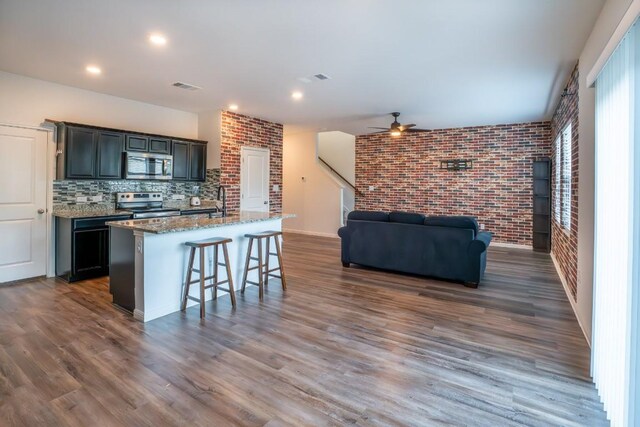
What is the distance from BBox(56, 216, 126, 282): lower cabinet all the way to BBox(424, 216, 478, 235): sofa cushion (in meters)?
4.52

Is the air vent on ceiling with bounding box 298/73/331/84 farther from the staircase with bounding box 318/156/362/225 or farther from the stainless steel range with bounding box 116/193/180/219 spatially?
the staircase with bounding box 318/156/362/225

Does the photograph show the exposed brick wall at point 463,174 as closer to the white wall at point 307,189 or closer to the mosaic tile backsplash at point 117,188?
the white wall at point 307,189

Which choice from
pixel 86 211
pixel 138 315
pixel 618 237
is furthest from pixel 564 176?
pixel 86 211

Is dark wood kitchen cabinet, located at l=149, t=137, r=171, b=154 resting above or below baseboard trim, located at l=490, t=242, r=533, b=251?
above

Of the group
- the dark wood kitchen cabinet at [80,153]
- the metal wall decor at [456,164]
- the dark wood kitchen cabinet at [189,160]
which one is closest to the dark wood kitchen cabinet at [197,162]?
the dark wood kitchen cabinet at [189,160]

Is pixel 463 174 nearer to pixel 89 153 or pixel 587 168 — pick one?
pixel 587 168

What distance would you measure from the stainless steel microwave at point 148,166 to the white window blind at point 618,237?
5.64 meters

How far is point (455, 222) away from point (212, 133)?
451 centimetres

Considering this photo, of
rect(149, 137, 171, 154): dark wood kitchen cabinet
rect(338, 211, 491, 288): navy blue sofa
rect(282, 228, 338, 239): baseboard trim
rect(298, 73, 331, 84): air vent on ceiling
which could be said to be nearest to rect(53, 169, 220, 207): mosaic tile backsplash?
rect(149, 137, 171, 154): dark wood kitchen cabinet

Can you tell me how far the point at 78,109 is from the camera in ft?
16.4

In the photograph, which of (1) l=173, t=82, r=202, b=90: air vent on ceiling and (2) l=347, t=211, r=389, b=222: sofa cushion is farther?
(2) l=347, t=211, r=389, b=222: sofa cushion

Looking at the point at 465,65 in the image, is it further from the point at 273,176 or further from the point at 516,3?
the point at 273,176

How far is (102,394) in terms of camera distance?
2.11 meters

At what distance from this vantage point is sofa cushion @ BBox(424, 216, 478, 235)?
4.50 meters
